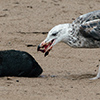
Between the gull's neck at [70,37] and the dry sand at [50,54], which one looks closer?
the dry sand at [50,54]

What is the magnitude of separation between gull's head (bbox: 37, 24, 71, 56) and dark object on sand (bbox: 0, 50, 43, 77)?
30cm

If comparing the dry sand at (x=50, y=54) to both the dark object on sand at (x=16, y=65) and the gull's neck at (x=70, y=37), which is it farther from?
the gull's neck at (x=70, y=37)

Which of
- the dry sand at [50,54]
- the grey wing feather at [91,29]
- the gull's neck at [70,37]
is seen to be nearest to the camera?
the dry sand at [50,54]

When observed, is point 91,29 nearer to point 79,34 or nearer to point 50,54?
point 79,34

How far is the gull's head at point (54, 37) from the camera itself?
809cm

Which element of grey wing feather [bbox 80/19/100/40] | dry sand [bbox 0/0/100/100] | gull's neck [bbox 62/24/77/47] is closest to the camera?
dry sand [bbox 0/0/100/100]

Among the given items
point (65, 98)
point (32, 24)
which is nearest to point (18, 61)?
point (65, 98)

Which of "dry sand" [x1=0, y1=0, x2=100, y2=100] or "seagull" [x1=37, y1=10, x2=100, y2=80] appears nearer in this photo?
"dry sand" [x1=0, y1=0, x2=100, y2=100]

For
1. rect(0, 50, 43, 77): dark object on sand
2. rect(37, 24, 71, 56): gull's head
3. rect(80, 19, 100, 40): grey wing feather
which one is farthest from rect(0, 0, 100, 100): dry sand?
rect(80, 19, 100, 40): grey wing feather

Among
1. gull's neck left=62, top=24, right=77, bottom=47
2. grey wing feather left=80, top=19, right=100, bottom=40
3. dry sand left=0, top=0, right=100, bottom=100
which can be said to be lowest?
dry sand left=0, top=0, right=100, bottom=100

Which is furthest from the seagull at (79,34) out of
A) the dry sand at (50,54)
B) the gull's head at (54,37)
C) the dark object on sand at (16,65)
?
the dry sand at (50,54)

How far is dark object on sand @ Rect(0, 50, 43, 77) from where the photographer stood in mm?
8086

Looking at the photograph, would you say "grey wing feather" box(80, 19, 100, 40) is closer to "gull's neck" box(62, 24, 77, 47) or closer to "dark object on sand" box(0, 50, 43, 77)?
"gull's neck" box(62, 24, 77, 47)

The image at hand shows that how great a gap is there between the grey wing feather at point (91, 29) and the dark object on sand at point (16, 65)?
1.01 m
